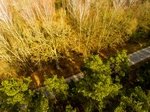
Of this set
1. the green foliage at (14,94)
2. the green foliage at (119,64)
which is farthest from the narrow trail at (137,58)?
the green foliage at (14,94)

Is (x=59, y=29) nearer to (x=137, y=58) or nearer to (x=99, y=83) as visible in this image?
(x=99, y=83)

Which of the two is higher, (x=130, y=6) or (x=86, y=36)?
(x=130, y=6)

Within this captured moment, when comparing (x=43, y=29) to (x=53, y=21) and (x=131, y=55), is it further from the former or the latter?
(x=131, y=55)

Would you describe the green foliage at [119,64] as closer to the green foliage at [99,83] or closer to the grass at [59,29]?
the green foliage at [99,83]

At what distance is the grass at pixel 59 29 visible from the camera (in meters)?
27.1

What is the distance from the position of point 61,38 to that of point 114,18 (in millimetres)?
6313

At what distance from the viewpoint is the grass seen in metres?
27.1

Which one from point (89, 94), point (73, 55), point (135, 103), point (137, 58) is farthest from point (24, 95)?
point (137, 58)

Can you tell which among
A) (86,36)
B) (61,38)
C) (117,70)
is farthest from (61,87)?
(86,36)

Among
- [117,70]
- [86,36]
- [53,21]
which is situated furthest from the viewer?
[86,36]

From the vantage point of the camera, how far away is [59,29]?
92.9 ft

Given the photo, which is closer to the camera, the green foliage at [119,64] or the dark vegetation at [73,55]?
the dark vegetation at [73,55]

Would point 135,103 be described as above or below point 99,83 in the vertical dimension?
below

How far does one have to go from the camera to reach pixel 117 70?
2452 centimetres
